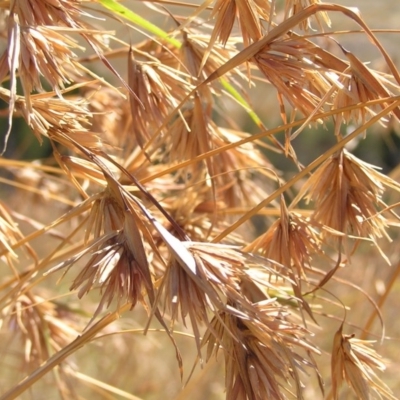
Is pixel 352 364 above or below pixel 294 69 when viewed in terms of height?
below

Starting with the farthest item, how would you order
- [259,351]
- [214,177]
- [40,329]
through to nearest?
[40,329]
[214,177]
[259,351]

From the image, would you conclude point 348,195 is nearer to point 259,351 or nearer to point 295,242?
point 295,242

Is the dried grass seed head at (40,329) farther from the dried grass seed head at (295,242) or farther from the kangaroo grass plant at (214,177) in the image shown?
the dried grass seed head at (295,242)

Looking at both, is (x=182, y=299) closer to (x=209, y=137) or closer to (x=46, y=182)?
(x=209, y=137)

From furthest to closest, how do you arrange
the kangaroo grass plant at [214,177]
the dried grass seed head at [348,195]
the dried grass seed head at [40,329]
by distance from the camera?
1. the dried grass seed head at [40,329]
2. the dried grass seed head at [348,195]
3. the kangaroo grass plant at [214,177]

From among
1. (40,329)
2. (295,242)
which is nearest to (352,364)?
(295,242)

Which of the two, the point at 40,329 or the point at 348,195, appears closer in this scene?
the point at 348,195

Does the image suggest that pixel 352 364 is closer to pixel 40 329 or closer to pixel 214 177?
pixel 214 177

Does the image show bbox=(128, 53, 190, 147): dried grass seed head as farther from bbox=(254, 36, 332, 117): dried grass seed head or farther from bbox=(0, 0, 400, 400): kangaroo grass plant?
bbox=(254, 36, 332, 117): dried grass seed head

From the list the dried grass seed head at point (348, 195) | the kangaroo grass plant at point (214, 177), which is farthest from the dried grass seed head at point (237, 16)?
the dried grass seed head at point (348, 195)

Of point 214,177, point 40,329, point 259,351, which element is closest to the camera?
point 259,351

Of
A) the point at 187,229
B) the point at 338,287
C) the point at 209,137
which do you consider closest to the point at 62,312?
the point at 187,229

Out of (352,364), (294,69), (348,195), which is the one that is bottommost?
(352,364)
